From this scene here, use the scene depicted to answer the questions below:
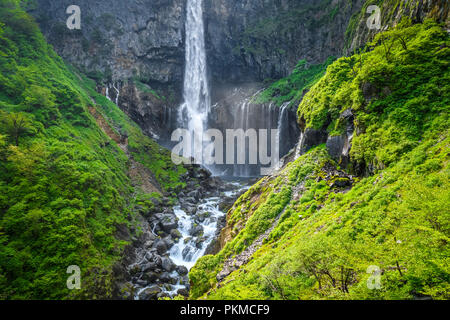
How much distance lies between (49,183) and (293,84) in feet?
147

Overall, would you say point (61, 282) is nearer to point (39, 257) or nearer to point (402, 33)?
point (39, 257)

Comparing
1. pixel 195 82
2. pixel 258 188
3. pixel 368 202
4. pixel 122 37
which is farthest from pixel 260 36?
pixel 368 202

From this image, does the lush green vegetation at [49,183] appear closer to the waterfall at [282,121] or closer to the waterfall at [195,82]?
the waterfall at [195,82]

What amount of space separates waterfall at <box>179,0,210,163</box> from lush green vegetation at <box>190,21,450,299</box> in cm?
3910

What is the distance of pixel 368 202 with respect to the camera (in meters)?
9.17

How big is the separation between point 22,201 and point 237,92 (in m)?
50.3

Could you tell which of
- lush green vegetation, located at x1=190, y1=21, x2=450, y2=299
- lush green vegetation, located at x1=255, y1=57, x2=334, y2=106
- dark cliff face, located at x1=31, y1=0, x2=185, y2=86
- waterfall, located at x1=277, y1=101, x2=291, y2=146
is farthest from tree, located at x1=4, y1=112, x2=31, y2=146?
lush green vegetation, located at x1=255, y1=57, x2=334, y2=106

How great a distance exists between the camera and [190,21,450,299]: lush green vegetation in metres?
5.86

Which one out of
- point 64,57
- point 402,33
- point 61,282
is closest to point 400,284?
point 402,33

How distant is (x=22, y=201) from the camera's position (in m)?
15.9

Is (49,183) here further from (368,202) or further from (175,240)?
(368,202)

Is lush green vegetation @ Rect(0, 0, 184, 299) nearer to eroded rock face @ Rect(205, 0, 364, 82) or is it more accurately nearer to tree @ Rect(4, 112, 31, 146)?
tree @ Rect(4, 112, 31, 146)

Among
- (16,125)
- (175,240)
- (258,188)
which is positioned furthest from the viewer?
(175,240)

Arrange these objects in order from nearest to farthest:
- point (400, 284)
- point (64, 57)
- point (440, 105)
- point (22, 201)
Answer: point (400, 284) → point (440, 105) → point (22, 201) → point (64, 57)
